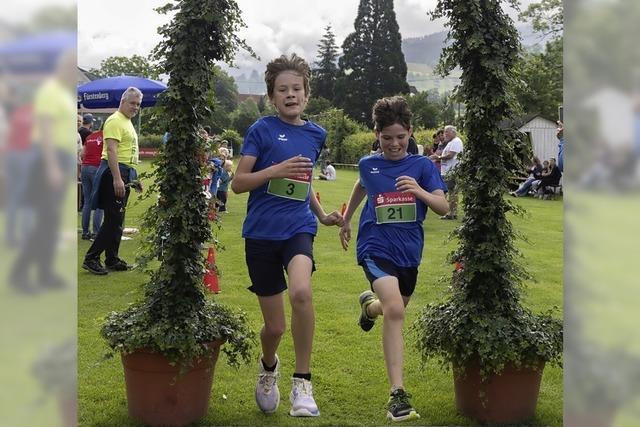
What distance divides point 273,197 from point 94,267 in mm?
4594

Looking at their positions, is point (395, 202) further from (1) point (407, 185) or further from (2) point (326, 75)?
(2) point (326, 75)

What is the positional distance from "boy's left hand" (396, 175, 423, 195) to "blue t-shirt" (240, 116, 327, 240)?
1.75ft

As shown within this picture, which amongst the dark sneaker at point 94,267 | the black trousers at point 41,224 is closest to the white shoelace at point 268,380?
the black trousers at point 41,224

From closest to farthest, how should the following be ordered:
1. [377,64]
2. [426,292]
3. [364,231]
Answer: [364,231] < [426,292] < [377,64]

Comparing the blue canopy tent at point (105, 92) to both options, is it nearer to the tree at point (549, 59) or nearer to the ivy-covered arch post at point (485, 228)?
the ivy-covered arch post at point (485, 228)

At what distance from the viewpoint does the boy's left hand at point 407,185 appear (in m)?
3.95

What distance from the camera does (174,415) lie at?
3654mm

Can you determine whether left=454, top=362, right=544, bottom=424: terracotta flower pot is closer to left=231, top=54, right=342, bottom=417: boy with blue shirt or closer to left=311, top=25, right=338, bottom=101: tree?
left=231, top=54, right=342, bottom=417: boy with blue shirt

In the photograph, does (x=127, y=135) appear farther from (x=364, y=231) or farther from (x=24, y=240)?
(x=24, y=240)

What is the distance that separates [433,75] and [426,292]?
3.70 meters

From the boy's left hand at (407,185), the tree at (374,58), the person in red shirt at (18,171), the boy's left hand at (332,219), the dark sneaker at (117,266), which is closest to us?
the person in red shirt at (18,171)

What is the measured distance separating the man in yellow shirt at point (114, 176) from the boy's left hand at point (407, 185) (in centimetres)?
400

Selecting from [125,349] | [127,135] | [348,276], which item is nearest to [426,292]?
[348,276]

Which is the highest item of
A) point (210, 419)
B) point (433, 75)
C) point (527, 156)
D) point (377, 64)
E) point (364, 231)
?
point (377, 64)
